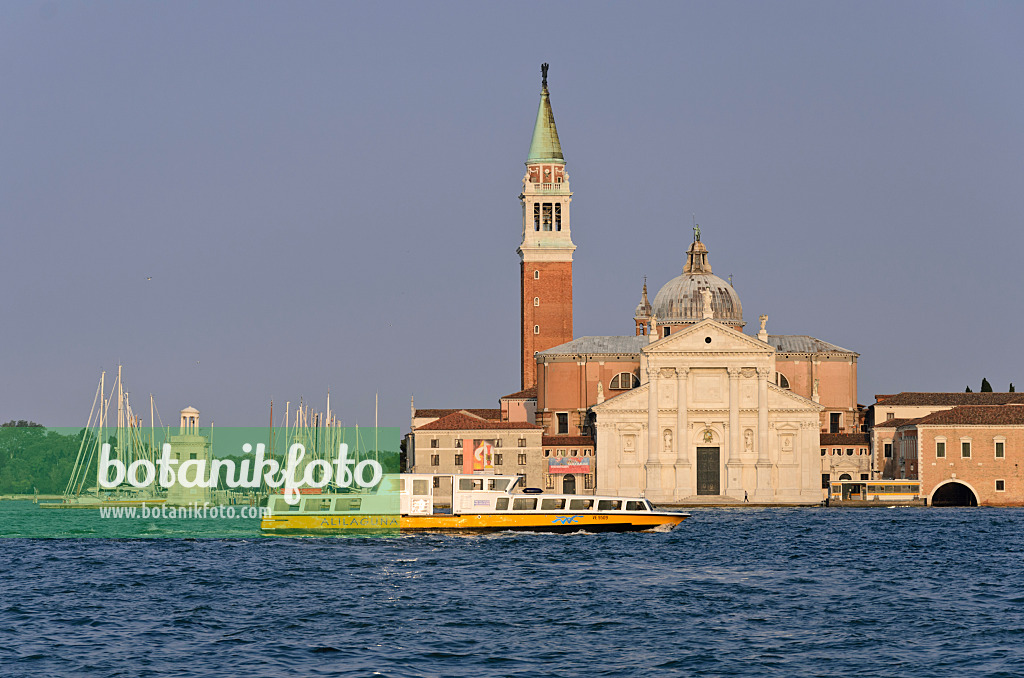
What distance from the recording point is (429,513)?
182ft

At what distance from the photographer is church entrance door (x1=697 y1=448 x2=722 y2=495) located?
300 feet

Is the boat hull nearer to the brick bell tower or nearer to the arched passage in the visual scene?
the arched passage

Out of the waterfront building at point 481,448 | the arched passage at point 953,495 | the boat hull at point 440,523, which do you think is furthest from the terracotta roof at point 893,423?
the boat hull at point 440,523

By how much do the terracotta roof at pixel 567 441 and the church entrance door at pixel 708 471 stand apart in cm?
721

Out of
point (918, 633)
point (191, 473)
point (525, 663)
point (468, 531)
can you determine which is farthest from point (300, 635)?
point (191, 473)

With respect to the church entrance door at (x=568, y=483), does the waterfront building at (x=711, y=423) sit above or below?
above

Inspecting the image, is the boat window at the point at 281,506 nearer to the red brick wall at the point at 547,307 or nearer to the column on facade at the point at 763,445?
the column on facade at the point at 763,445

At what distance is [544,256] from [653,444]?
23403mm

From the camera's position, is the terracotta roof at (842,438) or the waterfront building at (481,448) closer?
the waterfront building at (481,448)

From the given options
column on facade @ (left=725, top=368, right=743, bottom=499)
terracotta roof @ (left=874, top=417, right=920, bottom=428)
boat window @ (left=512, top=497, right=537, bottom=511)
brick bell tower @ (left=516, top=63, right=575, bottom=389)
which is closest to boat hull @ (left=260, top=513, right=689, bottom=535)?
boat window @ (left=512, top=497, right=537, bottom=511)

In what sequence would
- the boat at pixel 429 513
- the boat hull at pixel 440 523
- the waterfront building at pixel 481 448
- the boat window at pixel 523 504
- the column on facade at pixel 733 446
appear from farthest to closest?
the waterfront building at pixel 481 448 < the column on facade at pixel 733 446 < the boat window at pixel 523 504 < the boat at pixel 429 513 < the boat hull at pixel 440 523

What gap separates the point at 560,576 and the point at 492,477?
17391 mm

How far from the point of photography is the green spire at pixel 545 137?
111750mm

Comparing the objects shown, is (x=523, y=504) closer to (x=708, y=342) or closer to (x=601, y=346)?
(x=708, y=342)
